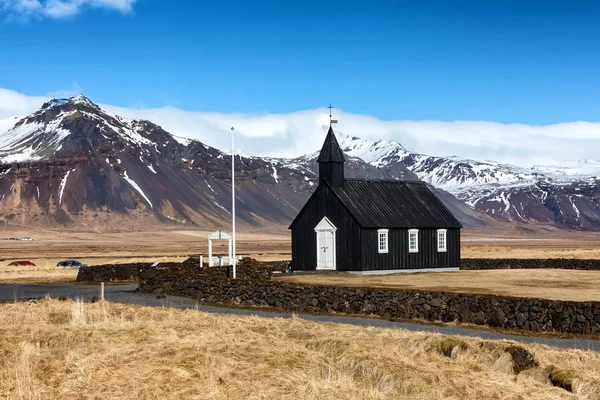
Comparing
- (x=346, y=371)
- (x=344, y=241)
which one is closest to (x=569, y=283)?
(x=344, y=241)

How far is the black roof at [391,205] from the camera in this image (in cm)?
5312

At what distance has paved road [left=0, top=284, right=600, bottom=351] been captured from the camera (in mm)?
23062

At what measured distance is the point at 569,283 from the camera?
137ft

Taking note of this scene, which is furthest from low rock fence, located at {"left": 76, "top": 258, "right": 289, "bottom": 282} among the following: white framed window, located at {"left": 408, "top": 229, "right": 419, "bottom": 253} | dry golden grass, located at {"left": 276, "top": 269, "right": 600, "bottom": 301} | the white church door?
white framed window, located at {"left": 408, "top": 229, "right": 419, "bottom": 253}

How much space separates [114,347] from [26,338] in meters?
2.88

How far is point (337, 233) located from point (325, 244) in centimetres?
110

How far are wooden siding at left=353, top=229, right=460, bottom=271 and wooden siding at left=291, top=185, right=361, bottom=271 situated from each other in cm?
70

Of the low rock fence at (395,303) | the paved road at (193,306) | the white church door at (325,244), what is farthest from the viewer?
the white church door at (325,244)

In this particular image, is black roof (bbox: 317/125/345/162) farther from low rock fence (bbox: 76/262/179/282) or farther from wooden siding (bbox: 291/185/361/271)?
low rock fence (bbox: 76/262/179/282)

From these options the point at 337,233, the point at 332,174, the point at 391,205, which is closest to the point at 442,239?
the point at 391,205

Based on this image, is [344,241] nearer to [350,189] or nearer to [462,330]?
[350,189]

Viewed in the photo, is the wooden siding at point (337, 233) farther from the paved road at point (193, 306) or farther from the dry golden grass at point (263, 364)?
the dry golden grass at point (263, 364)

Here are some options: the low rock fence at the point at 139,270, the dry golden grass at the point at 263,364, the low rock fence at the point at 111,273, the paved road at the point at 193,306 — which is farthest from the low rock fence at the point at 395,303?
the low rock fence at the point at 111,273

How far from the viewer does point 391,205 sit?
183 feet
